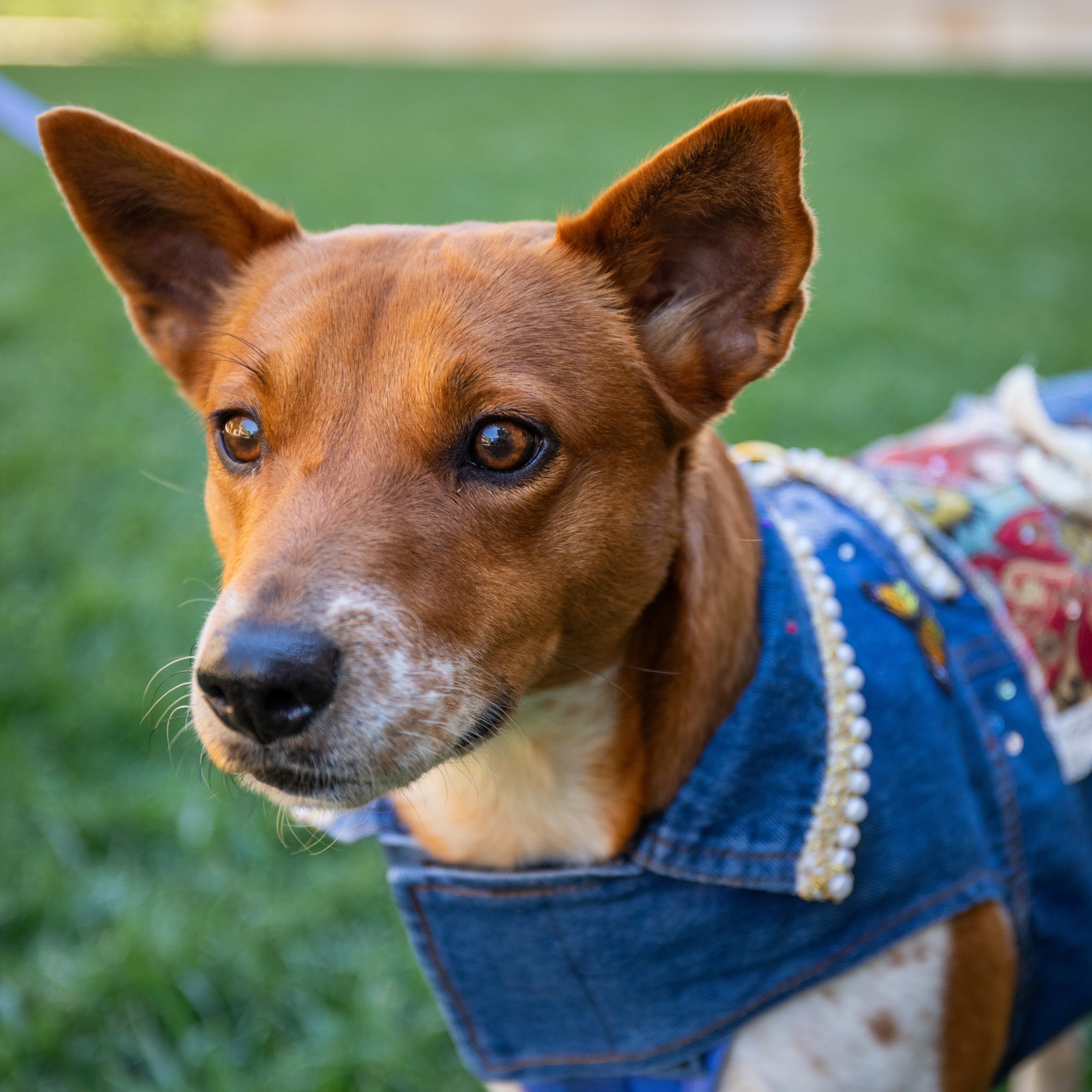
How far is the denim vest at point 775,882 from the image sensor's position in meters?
1.86

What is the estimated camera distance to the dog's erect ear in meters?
1.80

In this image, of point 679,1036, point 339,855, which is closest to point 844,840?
point 679,1036

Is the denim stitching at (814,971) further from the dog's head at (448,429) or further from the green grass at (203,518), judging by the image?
the green grass at (203,518)

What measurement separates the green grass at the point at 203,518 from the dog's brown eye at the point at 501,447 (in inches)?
47.9

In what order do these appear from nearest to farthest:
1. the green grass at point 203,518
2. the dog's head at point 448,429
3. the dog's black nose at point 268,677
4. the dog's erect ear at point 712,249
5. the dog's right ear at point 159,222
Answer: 1. the dog's black nose at point 268,677
2. the dog's head at point 448,429
3. the dog's erect ear at point 712,249
4. the dog's right ear at point 159,222
5. the green grass at point 203,518

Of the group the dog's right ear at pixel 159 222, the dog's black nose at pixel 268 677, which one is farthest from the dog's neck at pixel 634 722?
the dog's right ear at pixel 159 222

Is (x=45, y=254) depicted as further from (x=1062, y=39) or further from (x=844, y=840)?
(x=1062, y=39)

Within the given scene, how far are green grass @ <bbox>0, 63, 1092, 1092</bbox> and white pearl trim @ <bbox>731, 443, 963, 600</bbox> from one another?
149 cm

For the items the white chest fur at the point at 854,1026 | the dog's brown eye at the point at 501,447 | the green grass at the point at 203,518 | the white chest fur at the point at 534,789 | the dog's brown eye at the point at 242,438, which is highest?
the dog's brown eye at the point at 501,447

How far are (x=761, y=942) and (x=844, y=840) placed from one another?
0.77ft

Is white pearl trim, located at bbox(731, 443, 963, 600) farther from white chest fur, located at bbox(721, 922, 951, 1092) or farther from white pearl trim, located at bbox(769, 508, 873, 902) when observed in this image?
white chest fur, located at bbox(721, 922, 951, 1092)

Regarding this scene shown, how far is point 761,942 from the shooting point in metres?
1.85

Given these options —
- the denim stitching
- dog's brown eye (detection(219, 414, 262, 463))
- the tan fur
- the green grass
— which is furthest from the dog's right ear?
the tan fur

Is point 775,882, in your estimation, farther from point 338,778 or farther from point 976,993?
point 338,778
